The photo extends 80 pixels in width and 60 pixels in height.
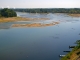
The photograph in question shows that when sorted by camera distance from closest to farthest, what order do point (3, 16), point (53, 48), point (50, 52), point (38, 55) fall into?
point (38, 55) < point (50, 52) < point (53, 48) < point (3, 16)

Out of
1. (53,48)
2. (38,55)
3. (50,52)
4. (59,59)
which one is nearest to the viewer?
(59,59)

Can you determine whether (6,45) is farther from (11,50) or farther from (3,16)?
(3,16)

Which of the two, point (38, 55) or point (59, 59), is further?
point (38, 55)

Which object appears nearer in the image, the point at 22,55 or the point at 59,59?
the point at 59,59

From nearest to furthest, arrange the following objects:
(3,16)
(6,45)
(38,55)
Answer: (38,55), (6,45), (3,16)

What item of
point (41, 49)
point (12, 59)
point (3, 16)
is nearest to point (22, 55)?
point (12, 59)

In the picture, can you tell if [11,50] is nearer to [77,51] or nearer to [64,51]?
[64,51]

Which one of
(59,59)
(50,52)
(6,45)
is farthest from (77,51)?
(6,45)

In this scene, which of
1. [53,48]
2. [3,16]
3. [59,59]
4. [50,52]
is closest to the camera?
[59,59]
